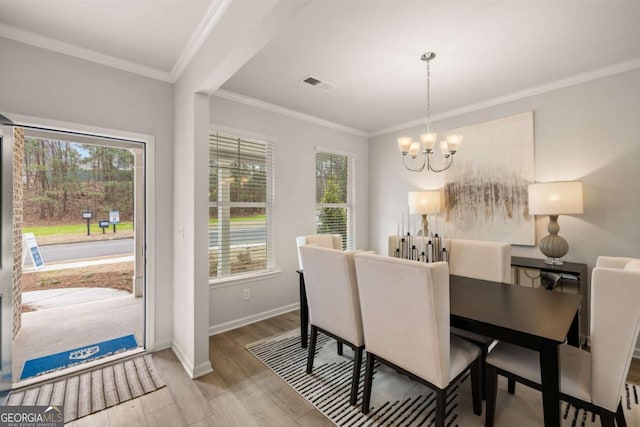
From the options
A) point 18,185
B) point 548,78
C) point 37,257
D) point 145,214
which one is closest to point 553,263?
point 548,78

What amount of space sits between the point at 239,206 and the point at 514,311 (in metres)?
2.79

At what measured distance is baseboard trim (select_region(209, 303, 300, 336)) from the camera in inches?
122

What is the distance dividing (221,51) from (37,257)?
4303 millimetres

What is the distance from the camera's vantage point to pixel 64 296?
4191mm

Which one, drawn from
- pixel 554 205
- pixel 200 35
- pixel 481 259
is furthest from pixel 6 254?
pixel 554 205

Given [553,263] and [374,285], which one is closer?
[374,285]

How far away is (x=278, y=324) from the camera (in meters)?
3.34

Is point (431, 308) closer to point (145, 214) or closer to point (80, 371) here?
point (145, 214)

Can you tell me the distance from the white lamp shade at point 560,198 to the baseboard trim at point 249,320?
10.1 feet

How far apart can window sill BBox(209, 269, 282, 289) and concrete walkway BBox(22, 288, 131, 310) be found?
243 centimetres

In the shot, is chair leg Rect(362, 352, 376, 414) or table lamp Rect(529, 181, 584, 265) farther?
table lamp Rect(529, 181, 584, 265)

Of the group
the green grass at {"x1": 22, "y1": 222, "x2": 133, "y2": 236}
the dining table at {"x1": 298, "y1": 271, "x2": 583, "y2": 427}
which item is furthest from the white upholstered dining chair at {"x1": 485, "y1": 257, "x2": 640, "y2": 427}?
the green grass at {"x1": 22, "y1": 222, "x2": 133, "y2": 236}

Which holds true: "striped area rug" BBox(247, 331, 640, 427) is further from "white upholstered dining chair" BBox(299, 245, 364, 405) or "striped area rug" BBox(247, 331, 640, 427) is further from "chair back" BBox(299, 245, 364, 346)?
"chair back" BBox(299, 245, 364, 346)

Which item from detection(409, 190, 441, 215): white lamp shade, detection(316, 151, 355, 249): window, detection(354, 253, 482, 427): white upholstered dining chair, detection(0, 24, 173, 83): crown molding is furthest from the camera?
detection(316, 151, 355, 249): window
